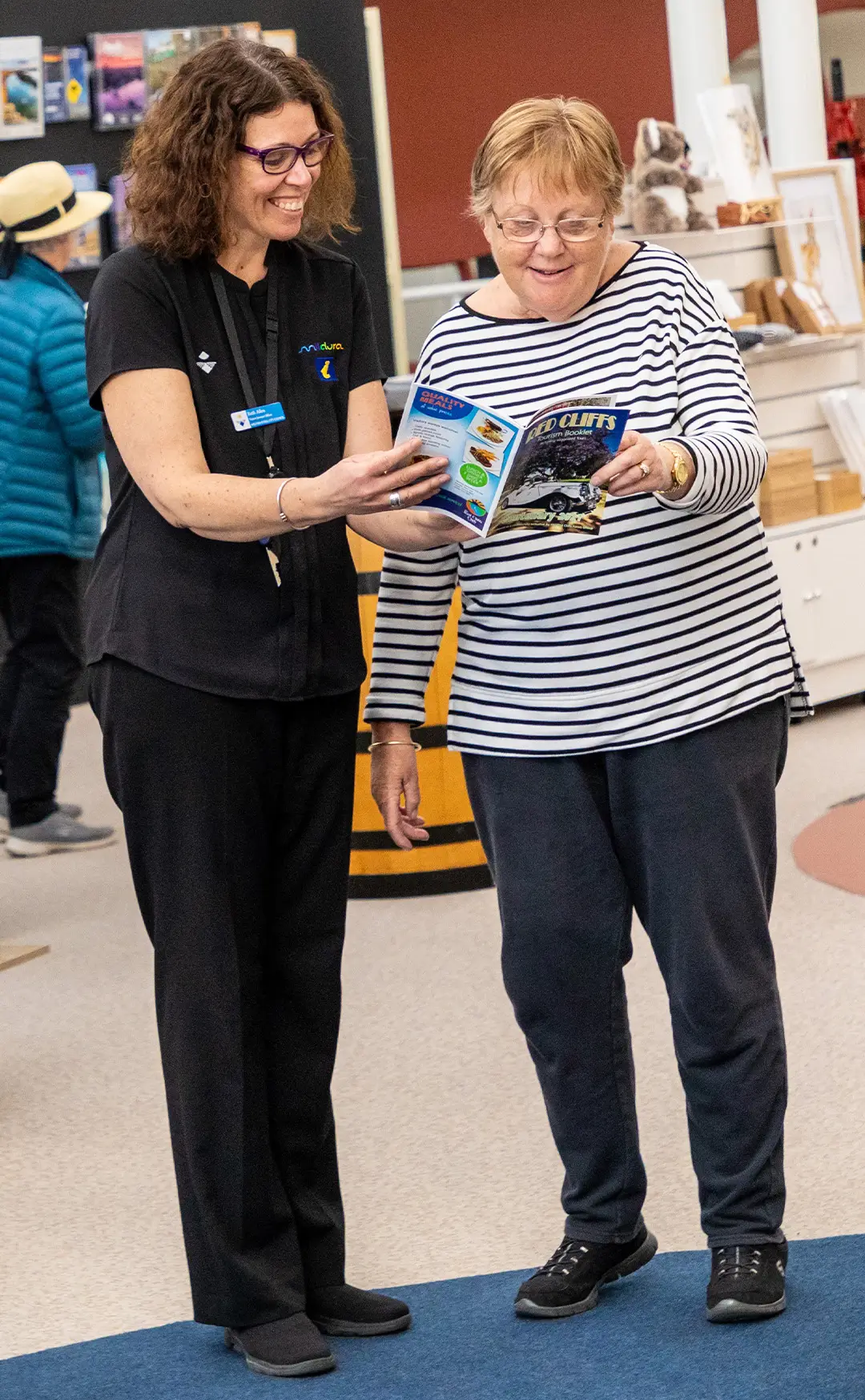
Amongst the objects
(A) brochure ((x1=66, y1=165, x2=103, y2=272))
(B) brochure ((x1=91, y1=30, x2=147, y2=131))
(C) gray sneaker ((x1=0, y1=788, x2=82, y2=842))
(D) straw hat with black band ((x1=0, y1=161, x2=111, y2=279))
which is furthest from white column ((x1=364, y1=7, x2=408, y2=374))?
(C) gray sneaker ((x1=0, y1=788, x2=82, y2=842))

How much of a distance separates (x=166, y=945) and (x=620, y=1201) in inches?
28.9

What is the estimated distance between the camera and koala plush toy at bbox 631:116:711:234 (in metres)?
5.96

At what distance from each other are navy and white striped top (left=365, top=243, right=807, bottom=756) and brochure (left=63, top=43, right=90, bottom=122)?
182 inches

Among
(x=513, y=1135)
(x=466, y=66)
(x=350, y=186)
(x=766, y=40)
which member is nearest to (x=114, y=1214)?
(x=513, y=1135)

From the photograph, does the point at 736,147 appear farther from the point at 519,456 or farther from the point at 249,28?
the point at 519,456

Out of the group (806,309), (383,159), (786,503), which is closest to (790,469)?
(786,503)

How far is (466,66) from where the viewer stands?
10875mm

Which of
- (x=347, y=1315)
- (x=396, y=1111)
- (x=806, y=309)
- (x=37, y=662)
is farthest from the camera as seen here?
(x=806, y=309)

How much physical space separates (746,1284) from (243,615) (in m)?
1.10

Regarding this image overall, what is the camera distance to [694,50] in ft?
23.2

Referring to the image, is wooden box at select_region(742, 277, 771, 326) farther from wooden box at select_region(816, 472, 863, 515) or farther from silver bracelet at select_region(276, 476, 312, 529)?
silver bracelet at select_region(276, 476, 312, 529)

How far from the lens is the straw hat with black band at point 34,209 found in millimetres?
4895

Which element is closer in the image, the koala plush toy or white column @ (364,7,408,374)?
the koala plush toy

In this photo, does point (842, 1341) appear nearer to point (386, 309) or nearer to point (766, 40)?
point (386, 309)
